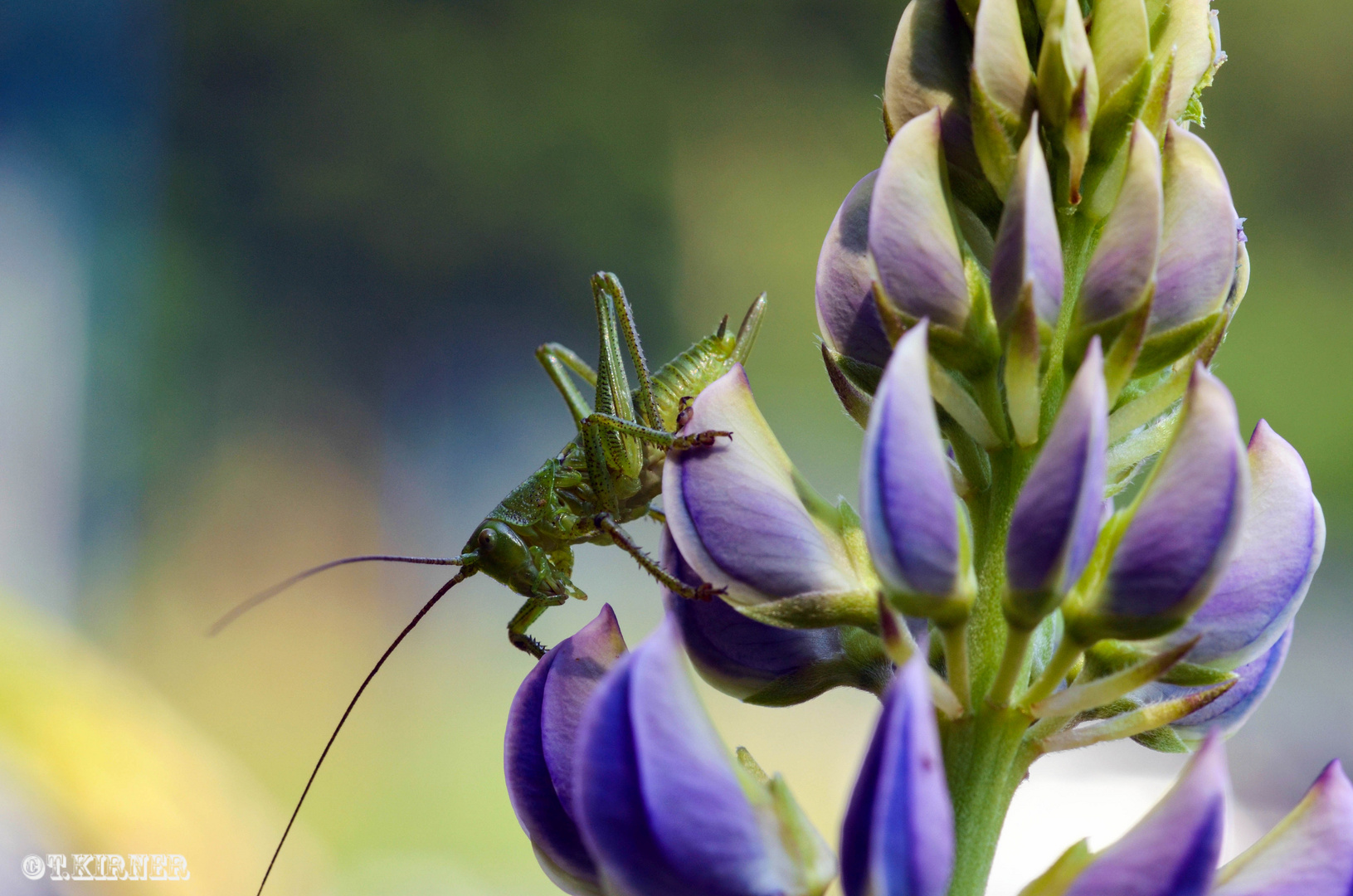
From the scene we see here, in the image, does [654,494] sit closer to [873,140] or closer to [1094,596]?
[1094,596]

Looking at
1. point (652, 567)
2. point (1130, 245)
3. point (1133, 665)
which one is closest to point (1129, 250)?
point (1130, 245)

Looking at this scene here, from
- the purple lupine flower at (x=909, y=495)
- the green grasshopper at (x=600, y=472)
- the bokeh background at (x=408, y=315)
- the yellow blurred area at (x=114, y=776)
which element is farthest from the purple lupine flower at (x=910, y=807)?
the bokeh background at (x=408, y=315)

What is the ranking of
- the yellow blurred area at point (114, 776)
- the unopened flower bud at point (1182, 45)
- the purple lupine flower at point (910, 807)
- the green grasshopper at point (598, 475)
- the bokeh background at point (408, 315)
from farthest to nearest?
the bokeh background at point (408, 315), the yellow blurred area at point (114, 776), the green grasshopper at point (598, 475), the unopened flower bud at point (1182, 45), the purple lupine flower at point (910, 807)

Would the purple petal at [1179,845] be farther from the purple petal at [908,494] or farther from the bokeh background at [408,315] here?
the bokeh background at [408,315]

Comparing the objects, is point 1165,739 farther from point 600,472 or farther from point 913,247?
point 600,472

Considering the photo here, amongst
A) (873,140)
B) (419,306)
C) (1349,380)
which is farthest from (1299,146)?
(419,306)

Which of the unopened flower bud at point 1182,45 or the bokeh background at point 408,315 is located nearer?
the unopened flower bud at point 1182,45

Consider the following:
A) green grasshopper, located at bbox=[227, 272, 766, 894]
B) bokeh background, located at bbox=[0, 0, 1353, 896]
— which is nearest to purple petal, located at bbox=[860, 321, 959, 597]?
green grasshopper, located at bbox=[227, 272, 766, 894]
